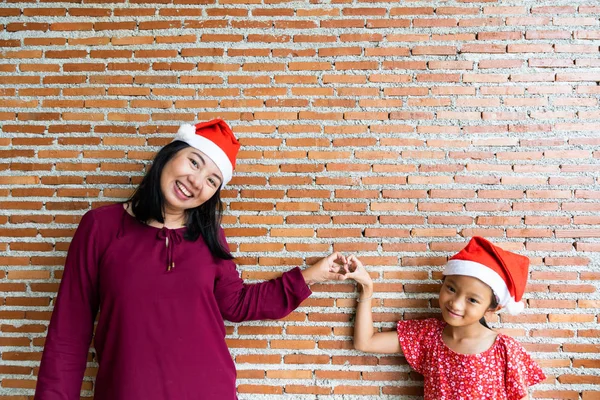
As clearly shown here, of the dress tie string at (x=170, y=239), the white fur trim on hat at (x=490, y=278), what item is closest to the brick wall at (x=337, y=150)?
the white fur trim on hat at (x=490, y=278)

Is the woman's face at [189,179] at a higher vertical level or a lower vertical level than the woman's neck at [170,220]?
higher

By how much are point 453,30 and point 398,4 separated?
0.37m

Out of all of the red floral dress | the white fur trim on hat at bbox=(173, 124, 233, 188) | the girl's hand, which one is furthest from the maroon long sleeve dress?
the red floral dress

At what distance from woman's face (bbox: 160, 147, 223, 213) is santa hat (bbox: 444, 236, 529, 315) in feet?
4.43

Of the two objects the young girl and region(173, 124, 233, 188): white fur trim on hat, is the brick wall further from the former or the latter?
region(173, 124, 233, 188): white fur trim on hat

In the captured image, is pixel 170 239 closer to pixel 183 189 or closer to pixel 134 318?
pixel 183 189

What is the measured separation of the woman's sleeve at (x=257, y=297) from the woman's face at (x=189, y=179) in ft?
1.43

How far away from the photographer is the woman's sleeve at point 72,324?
6.84 feet

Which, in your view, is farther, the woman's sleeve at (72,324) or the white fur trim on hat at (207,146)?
the white fur trim on hat at (207,146)

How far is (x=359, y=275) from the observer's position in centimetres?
247

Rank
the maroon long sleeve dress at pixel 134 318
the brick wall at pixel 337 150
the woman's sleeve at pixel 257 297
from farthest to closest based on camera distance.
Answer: the brick wall at pixel 337 150 < the woman's sleeve at pixel 257 297 < the maroon long sleeve dress at pixel 134 318

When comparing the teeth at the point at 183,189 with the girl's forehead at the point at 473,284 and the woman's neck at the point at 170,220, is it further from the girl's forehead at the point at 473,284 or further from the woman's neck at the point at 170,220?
the girl's forehead at the point at 473,284

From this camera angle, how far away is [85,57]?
269 cm

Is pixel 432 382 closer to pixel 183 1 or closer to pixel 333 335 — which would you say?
pixel 333 335
